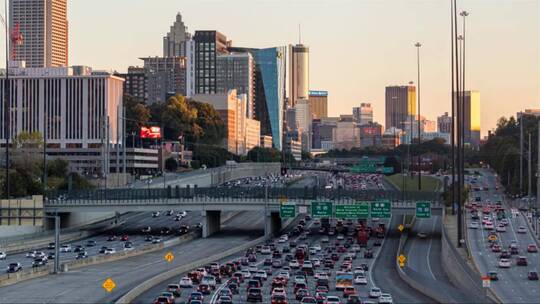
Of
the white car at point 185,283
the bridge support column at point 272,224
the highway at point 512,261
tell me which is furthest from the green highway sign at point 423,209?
the white car at point 185,283

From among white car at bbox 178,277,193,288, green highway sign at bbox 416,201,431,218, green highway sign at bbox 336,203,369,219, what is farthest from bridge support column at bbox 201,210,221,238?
white car at bbox 178,277,193,288

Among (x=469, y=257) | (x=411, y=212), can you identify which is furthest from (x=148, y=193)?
(x=469, y=257)

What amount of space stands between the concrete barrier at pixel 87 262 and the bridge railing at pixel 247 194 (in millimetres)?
5977

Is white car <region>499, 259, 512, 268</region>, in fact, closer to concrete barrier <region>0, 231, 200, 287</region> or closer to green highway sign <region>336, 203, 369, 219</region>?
green highway sign <region>336, 203, 369, 219</region>

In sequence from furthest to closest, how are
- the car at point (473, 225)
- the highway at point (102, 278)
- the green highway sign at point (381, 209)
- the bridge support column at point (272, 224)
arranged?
the bridge support column at point (272, 224), the green highway sign at point (381, 209), the car at point (473, 225), the highway at point (102, 278)

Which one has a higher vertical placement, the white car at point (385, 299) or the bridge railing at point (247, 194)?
the bridge railing at point (247, 194)

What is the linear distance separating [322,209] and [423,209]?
10.2m

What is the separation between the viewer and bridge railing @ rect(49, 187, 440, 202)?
12350 cm

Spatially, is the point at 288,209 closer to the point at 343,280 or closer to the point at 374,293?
the point at 343,280

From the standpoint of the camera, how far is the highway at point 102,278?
64.5 meters

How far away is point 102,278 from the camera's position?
76.6 meters

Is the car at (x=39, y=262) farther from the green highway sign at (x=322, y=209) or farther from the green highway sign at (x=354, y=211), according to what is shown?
the green highway sign at (x=354, y=211)

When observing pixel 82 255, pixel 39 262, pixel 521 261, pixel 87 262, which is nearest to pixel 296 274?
pixel 521 261

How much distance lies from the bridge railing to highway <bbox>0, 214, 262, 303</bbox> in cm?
954
